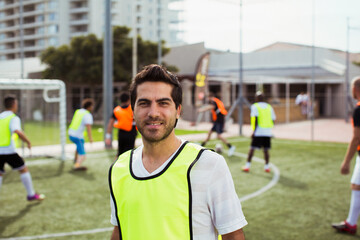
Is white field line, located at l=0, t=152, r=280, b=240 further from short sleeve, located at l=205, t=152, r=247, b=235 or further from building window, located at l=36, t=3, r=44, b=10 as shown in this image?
building window, located at l=36, t=3, r=44, b=10

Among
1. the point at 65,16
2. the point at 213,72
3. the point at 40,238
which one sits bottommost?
the point at 40,238

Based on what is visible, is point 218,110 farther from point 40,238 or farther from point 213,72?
point 213,72

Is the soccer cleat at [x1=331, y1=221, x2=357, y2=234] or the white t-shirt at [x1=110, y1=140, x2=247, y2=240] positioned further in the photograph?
the soccer cleat at [x1=331, y1=221, x2=357, y2=234]

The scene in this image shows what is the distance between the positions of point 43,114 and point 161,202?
15.4 meters

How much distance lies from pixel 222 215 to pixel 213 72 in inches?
868

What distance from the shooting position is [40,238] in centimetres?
457

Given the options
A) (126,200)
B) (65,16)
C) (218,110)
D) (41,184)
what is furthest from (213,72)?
(65,16)

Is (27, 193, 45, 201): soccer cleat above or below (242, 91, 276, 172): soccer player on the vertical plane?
below

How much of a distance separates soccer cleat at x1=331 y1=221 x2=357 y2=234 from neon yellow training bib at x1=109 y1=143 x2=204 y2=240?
3.83 meters

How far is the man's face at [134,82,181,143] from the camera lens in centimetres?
160

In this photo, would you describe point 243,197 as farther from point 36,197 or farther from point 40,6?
point 40,6

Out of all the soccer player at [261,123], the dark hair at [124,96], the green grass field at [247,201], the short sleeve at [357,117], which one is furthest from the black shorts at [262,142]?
the short sleeve at [357,117]

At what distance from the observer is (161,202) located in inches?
Answer: 60.6

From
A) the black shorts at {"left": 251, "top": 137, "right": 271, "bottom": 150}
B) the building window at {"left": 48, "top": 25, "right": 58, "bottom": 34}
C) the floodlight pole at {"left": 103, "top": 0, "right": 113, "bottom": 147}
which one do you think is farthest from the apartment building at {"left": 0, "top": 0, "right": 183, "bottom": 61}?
the black shorts at {"left": 251, "top": 137, "right": 271, "bottom": 150}
